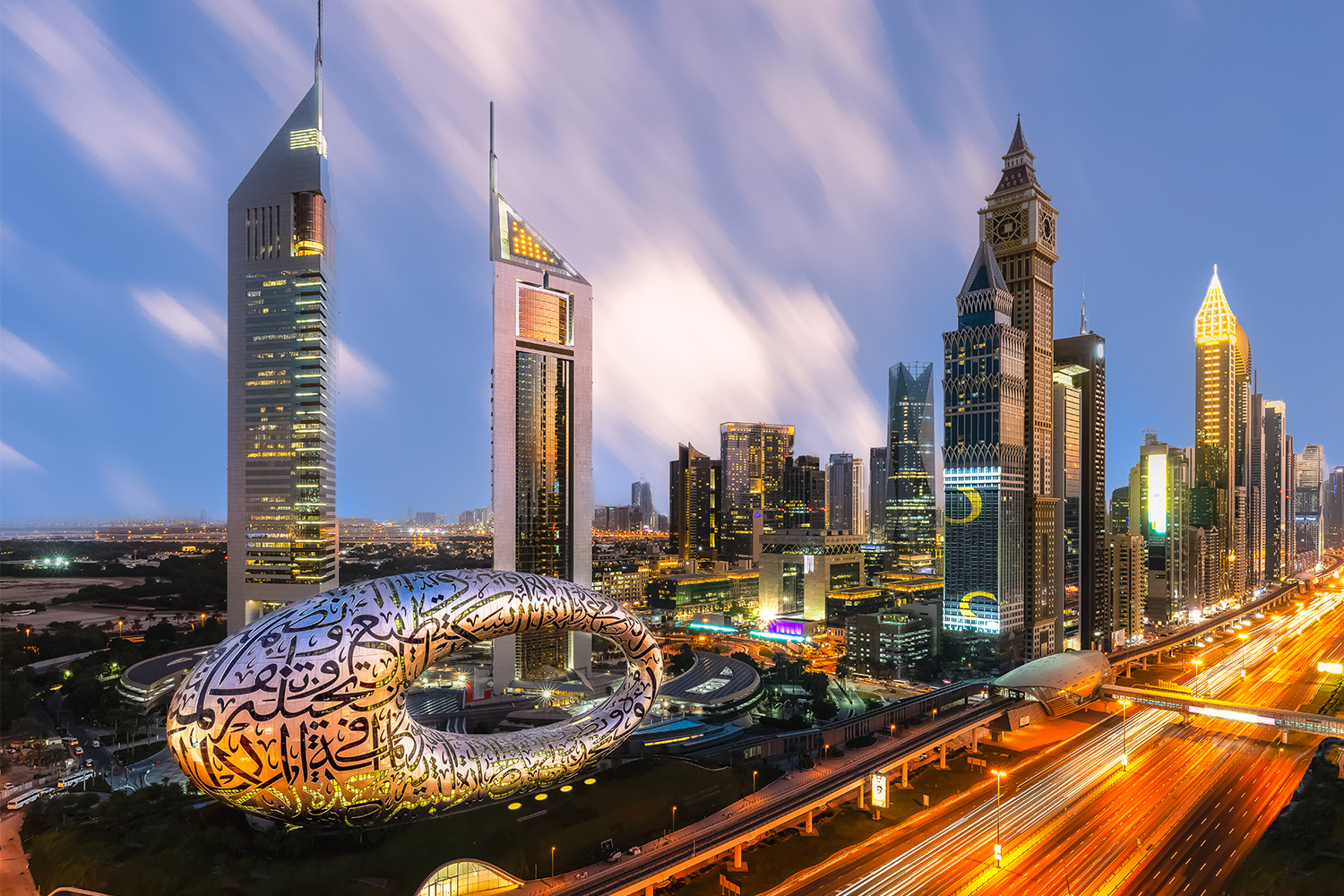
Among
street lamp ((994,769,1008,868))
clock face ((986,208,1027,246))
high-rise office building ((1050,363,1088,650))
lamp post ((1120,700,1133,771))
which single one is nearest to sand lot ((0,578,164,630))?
street lamp ((994,769,1008,868))

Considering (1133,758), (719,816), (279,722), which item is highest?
(279,722)

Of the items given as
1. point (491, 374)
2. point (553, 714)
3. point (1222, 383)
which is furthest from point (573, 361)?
point (1222, 383)

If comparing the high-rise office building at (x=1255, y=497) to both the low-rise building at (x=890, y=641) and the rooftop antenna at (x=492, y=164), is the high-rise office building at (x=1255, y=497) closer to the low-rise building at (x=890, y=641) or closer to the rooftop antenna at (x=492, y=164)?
the low-rise building at (x=890, y=641)

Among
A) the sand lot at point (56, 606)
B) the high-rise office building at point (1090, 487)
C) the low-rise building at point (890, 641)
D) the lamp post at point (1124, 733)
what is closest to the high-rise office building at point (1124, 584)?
the high-rise office building at point (1090, 487)

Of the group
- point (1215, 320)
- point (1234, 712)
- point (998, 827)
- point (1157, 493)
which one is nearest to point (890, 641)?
point (1234, 712)

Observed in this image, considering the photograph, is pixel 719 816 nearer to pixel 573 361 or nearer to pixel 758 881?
pixel 758 881

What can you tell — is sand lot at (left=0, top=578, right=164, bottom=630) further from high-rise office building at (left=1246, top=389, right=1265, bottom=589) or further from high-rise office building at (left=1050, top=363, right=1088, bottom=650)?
high-rise office building at (left=1246, top=389, right=1265, bottom=589)
